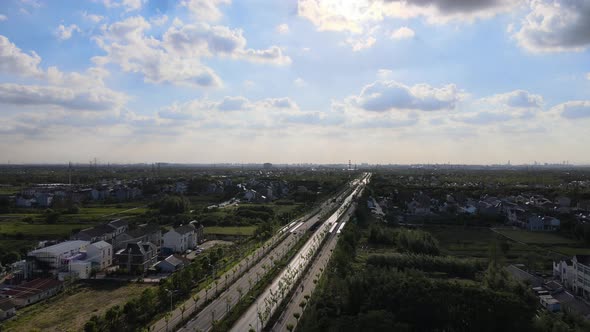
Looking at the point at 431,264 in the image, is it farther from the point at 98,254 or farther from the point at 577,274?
the point at 98,254

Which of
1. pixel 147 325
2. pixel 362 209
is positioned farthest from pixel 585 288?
pixel 362 209

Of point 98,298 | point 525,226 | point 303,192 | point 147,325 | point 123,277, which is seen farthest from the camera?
point 303,192

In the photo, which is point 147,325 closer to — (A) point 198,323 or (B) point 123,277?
(A) point 198,323

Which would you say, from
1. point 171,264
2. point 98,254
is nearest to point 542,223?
point 171,264

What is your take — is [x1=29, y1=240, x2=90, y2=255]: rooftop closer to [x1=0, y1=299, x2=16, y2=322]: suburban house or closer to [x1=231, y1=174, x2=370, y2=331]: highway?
[x1=0, y1=299, x2=16, y2=322]: suburban house

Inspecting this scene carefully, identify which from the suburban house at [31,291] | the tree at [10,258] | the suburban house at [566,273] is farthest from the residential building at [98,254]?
the suburban house at [566,273]

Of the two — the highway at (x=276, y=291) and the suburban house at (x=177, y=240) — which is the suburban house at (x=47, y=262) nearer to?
the suburban house at (x=177, y=240)

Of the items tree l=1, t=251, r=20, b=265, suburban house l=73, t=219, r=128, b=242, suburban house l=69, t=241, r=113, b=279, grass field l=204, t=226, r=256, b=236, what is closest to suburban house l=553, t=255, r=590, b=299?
grass field l=204, t=226, r=256, b=236
